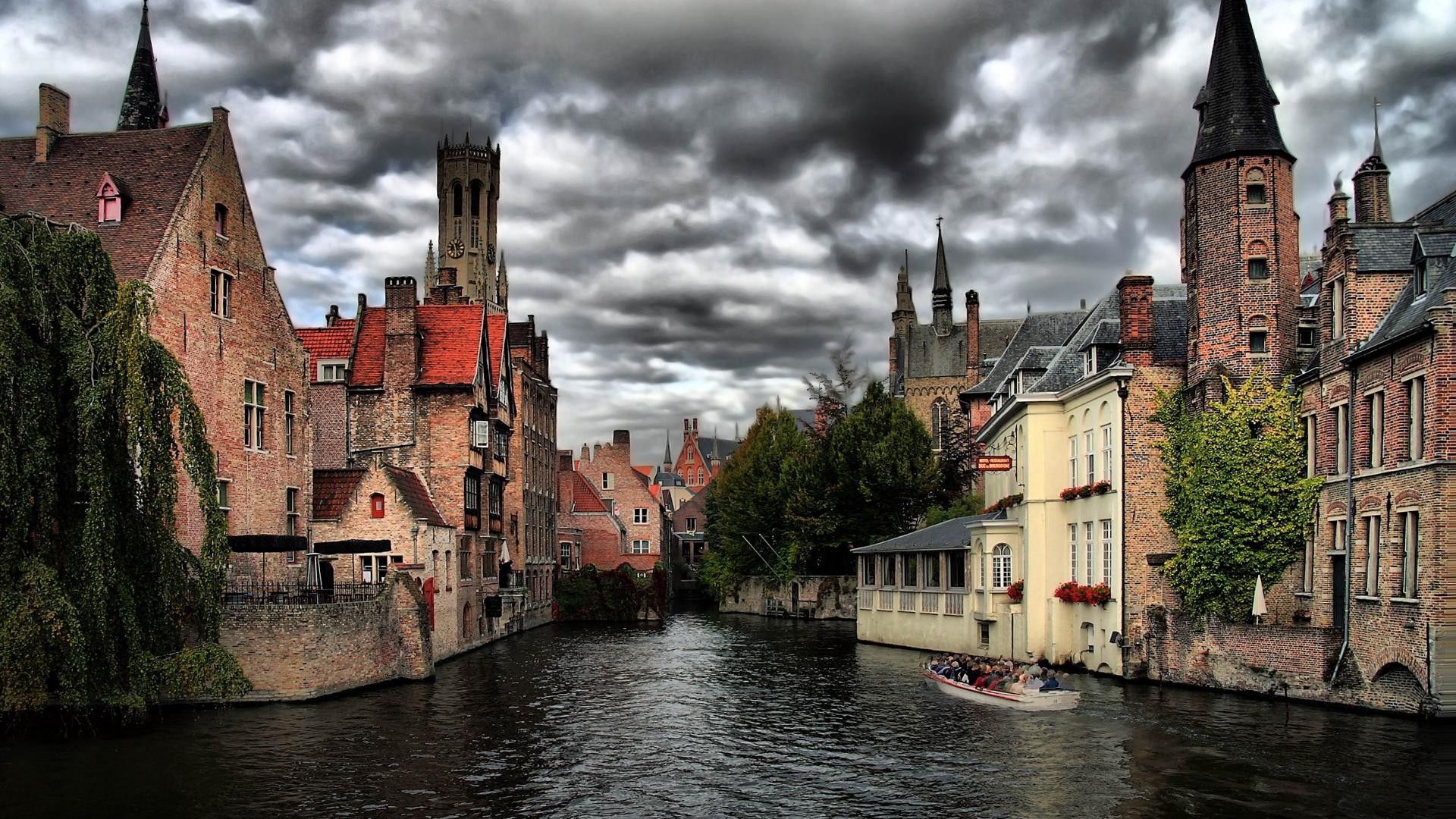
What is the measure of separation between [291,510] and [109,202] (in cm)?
1124

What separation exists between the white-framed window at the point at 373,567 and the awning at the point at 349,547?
0.66 metres

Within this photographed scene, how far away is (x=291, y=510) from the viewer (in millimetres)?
38719

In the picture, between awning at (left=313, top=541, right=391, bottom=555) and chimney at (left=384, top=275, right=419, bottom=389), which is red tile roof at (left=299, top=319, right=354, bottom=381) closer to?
chimney at (left=384, top=275, right=419, bottom=389)

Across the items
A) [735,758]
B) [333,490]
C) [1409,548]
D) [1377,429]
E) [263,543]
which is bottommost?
[735,758]

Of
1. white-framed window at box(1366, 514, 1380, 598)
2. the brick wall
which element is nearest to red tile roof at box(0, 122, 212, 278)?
the brick wall

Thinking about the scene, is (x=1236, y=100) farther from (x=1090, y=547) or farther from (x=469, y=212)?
(x=469, y=212)

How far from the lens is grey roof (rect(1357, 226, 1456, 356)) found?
25.6 m

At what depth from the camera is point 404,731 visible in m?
26.3

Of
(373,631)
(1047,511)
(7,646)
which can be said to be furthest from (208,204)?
(1047,511)

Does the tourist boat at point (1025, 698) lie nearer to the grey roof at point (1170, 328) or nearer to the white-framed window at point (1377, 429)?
the white-framed window at point (1377, 429)

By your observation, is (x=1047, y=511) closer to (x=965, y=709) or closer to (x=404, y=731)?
(x=965, y=709)

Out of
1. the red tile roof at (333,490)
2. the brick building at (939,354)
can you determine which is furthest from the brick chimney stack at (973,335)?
the red tile roof at (333,490)

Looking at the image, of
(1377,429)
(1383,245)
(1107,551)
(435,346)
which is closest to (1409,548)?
(1377,429)

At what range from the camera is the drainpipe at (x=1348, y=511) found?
27.6 meters
